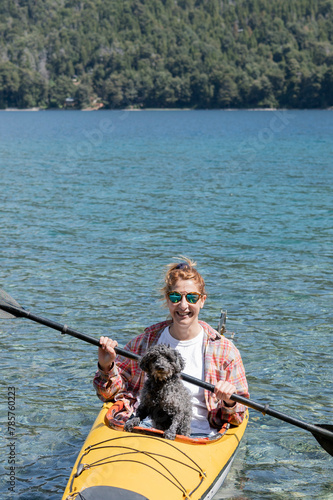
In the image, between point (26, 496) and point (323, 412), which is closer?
point (26, 496)

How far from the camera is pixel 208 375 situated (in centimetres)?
623

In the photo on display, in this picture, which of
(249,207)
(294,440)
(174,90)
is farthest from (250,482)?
(174,90)

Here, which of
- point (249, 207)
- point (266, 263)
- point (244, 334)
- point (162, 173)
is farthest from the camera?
point (162, 173)

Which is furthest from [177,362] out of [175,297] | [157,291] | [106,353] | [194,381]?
[157,291]

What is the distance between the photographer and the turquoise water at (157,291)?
25.1 feet

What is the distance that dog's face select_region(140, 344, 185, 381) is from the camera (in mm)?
5500

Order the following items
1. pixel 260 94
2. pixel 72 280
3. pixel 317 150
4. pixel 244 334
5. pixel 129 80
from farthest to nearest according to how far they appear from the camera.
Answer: pixel 129 80 < pixel 260 94 < pixel 317 150 < pixel 72 280 < pixel 244 334

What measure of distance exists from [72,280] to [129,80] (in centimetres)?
18542

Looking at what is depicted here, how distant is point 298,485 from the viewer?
703cm

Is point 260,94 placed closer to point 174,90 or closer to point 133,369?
point 174,90

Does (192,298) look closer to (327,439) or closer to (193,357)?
(193,357)

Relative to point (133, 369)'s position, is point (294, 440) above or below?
below

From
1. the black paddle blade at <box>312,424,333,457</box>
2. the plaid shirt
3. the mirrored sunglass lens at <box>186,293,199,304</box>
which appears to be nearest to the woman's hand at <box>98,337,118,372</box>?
the plaid shirt

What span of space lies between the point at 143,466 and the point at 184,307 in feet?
4.44
